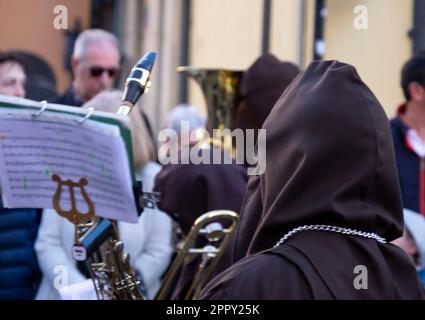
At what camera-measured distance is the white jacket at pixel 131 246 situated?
3.96 meters

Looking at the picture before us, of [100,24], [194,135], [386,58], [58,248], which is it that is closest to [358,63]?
[386,58]

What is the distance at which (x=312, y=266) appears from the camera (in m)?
1.94

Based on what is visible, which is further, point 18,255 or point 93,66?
point 93,66

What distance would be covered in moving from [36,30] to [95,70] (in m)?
5.99

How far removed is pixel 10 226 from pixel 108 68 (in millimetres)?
1699

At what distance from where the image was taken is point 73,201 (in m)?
2.58

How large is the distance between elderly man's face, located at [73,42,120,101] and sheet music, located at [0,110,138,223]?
290 centimetres

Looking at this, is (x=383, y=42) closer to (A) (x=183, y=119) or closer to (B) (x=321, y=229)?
(A) (x=183, y=119)

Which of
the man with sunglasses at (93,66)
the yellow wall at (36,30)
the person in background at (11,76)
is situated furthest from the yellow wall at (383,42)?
the yellow wall at (36,30)

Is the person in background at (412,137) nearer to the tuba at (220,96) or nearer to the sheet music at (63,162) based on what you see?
the tuba at (220,96)

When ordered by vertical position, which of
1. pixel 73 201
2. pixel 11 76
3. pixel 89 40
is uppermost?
pixel 89 40

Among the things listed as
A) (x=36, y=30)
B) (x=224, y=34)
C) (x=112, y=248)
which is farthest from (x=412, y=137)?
(x=36, y=30)

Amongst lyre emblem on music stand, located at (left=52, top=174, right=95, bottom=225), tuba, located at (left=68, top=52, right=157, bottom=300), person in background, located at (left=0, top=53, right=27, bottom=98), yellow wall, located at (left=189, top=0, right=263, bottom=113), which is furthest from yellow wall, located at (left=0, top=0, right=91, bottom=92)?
lyre emblem on music stand, located at (left=52, top=174, right=95, bottom=225)

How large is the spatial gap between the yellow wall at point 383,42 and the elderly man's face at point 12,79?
2051 mm
